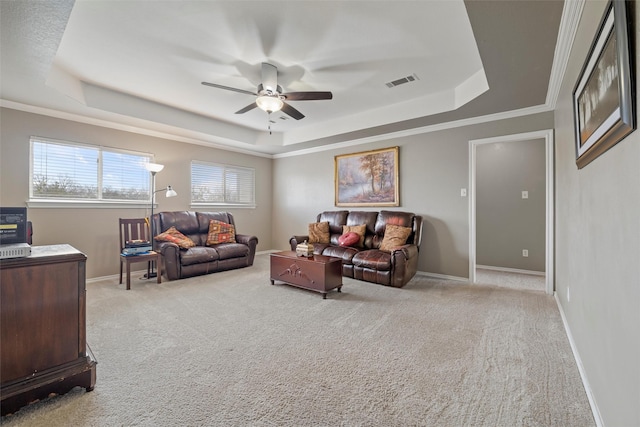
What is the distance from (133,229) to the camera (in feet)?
14.2

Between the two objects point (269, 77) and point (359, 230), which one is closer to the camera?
point (269, 77)

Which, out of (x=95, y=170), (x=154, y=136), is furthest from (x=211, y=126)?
(x=95, y=170)

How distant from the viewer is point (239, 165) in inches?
246

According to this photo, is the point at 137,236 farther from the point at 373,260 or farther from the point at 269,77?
the point at 373,260

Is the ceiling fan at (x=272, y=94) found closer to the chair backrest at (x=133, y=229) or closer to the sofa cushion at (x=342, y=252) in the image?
the sofa cushion at (x=342, y=252)

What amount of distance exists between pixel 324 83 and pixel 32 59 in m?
2.91

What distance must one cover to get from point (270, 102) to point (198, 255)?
270 centimetres

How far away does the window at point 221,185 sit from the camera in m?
5.51

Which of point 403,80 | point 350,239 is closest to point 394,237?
point 350,239

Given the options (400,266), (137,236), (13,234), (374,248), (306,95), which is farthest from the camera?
(374,248)

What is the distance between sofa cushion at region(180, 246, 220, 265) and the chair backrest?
86cm

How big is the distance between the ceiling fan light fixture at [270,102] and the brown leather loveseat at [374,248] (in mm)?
2373

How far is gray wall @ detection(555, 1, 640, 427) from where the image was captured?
3.22 ft

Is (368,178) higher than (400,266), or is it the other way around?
(368,178)
